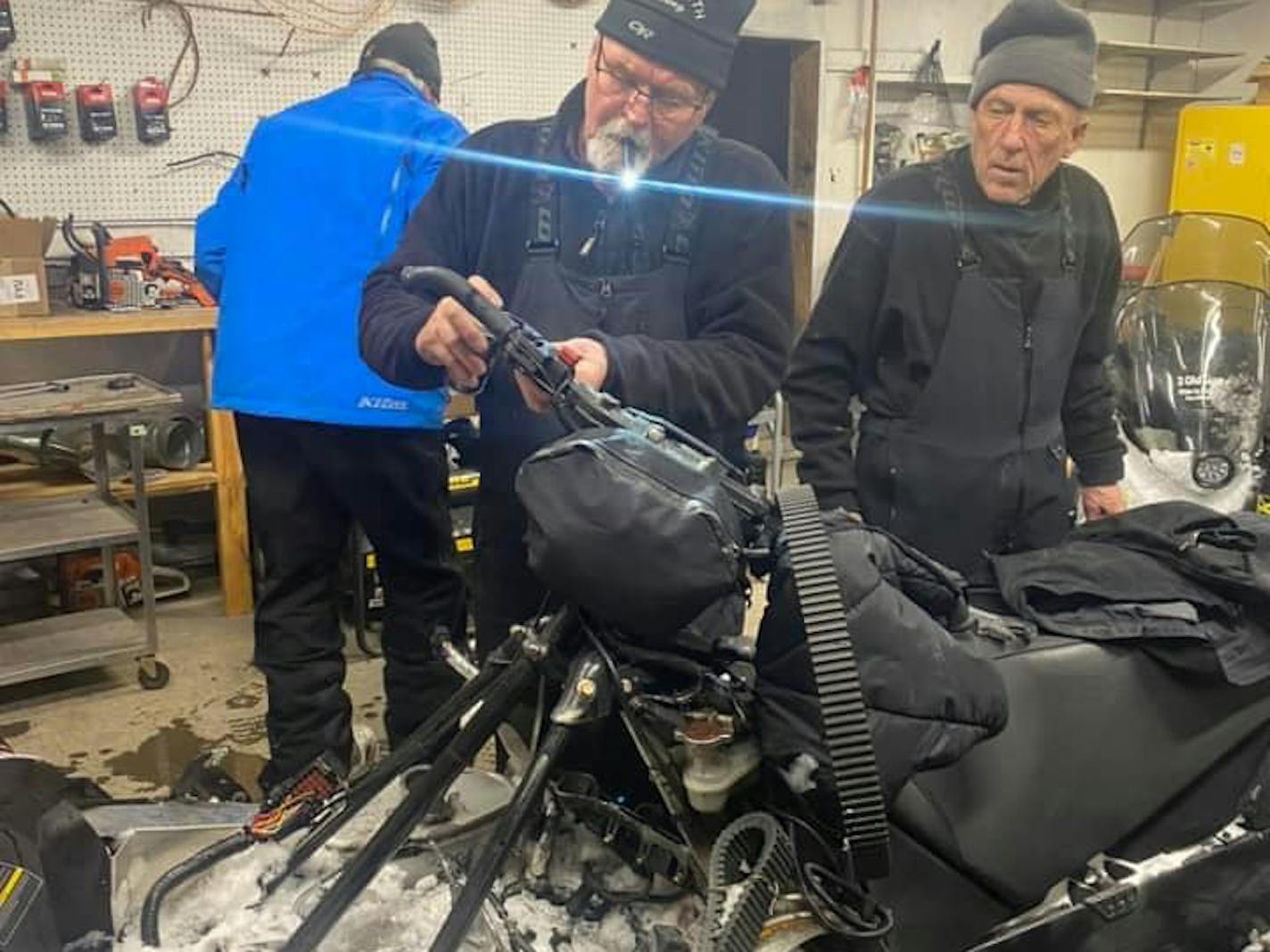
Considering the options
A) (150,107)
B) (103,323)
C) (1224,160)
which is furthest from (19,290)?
(1224,160)

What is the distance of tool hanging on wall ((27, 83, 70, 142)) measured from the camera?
Result: 143 inches

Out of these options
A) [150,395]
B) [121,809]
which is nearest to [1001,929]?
[121,809]

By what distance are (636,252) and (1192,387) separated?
1554 millimetres

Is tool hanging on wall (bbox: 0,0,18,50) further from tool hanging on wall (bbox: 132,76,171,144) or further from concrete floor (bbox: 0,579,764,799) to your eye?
concrete floor (bbox: 0,579,764,799)

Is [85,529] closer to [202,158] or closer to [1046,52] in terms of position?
[202,158]

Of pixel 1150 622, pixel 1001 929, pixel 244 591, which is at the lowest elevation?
pixel 244 591

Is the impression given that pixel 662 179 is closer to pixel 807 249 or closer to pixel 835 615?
pixel 835 615

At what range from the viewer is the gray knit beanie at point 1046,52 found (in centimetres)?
197

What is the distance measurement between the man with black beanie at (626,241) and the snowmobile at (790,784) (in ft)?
1.21

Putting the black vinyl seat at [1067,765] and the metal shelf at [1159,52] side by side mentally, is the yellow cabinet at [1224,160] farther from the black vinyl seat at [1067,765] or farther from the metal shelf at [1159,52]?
the black vinyl seat at [1067,765]

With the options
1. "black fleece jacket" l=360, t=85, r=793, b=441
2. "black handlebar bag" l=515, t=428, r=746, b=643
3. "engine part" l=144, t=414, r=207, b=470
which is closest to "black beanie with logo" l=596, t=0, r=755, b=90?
"black fleece jacket" l=360, t=85, r=793, b=441

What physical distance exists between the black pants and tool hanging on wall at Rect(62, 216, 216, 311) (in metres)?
1.17

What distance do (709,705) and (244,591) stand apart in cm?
290

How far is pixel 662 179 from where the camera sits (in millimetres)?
1776
